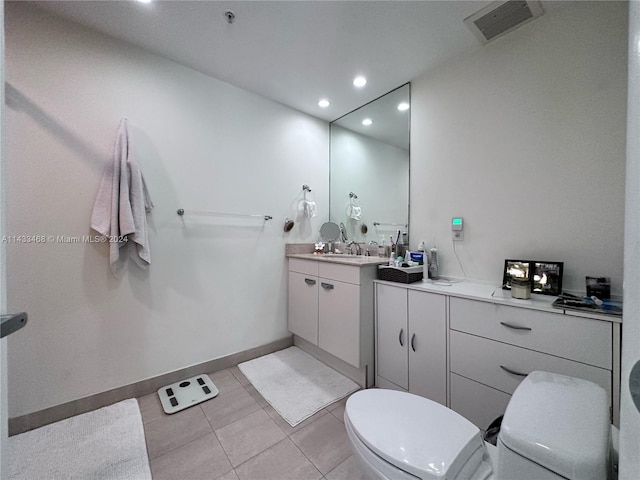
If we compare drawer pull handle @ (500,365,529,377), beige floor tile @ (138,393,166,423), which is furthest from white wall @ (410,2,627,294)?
beige floor tile @ (138,393,166,423)

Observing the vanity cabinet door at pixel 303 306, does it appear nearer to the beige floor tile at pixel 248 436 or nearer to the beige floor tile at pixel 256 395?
the beige floor tile at pixel 256 395

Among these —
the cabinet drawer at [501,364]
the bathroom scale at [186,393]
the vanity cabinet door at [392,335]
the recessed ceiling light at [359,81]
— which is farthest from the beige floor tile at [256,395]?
the recessed ceiling light at [359,81]

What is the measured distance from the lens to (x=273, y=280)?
245 cm

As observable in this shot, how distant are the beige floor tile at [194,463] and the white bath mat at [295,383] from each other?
412 mm

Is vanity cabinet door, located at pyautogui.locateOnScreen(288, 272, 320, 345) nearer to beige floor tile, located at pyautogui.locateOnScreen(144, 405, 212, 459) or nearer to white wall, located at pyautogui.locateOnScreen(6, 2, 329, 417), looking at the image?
white wall, located at pyautogui.locateOnScreen(6, 2, 329, 417)

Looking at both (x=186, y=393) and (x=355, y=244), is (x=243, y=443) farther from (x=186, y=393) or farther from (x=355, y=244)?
(x=355, y=244)

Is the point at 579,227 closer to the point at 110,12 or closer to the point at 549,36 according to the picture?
the point at 549,36

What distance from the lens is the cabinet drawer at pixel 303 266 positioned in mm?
2199

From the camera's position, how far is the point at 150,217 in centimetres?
181

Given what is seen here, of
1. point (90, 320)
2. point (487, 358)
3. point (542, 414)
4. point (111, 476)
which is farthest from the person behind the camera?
point (90, 320)

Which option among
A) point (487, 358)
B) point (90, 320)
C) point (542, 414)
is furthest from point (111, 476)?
point (487, 358)

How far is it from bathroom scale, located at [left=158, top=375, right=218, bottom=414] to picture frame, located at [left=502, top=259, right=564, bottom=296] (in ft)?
7.08

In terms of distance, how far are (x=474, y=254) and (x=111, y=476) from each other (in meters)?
2.43

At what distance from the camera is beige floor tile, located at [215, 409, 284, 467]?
4.31 feet
